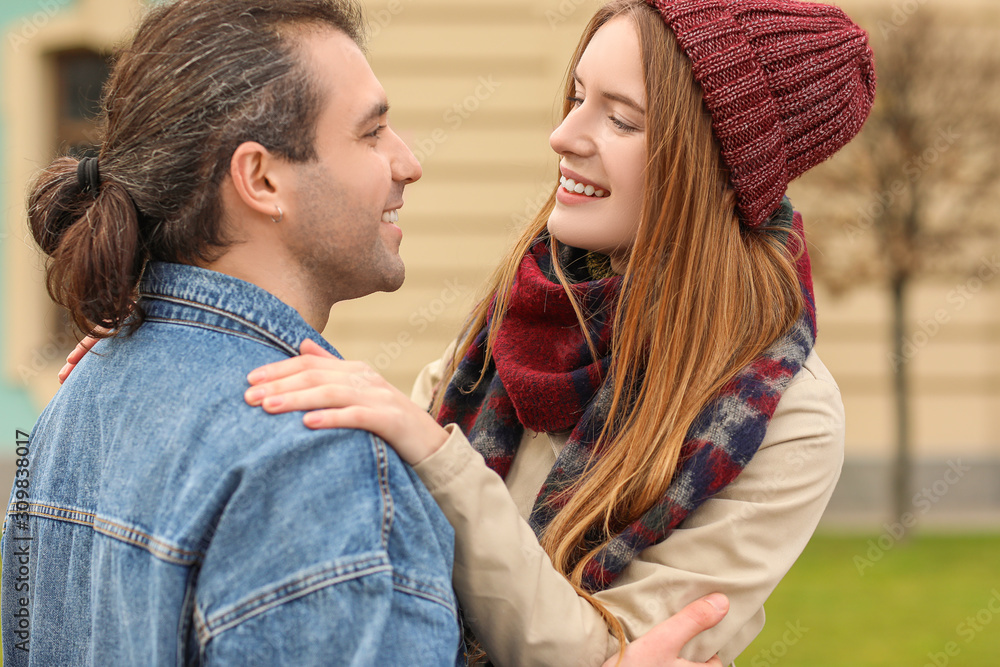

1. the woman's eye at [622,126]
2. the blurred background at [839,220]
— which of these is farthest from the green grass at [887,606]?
the woman's eye at [622,126]

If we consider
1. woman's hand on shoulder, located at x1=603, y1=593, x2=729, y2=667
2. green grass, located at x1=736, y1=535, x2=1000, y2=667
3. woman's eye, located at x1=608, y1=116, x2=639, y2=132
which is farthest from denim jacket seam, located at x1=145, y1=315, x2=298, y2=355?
green grass, located at x1=736, y1=535, x2=1000, y2=667

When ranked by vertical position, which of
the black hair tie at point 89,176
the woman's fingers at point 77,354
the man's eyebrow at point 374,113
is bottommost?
the woman's fingers at point 77,354

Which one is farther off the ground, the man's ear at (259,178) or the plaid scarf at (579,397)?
the man's ear at (259,178)

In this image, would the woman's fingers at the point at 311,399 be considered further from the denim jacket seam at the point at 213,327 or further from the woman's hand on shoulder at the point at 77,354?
the woman's hand on shoulder at the point at 77,354

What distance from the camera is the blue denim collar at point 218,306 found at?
148 cm

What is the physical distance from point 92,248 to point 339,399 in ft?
1.46

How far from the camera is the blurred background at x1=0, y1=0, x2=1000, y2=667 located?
6.70 meters

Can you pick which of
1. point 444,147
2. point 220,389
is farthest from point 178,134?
point 444,147

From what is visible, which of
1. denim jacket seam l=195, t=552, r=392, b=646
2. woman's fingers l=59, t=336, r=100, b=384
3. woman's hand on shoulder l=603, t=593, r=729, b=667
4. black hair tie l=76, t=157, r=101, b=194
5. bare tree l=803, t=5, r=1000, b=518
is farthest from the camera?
bare tree l=803, t=5, r=1000, b=518

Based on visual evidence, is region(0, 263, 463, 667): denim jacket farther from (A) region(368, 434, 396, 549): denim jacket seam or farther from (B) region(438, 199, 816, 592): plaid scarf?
(B) region(438, 199, 816, 592): plaid scarf

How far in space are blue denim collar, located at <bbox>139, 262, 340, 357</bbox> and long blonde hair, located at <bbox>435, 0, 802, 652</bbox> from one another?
0.71 metres

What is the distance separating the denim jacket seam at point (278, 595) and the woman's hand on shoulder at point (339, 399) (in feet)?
0.65

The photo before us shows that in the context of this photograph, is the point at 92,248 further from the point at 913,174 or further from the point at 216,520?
the point at 913,174

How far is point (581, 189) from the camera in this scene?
84.9 inches
